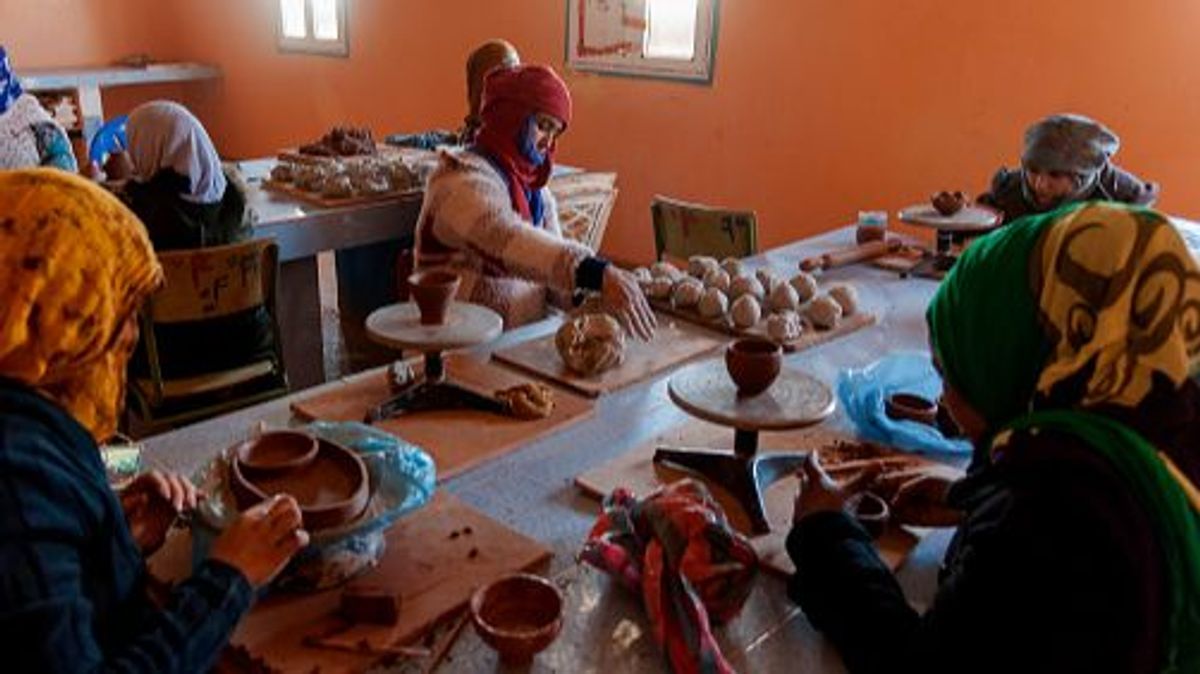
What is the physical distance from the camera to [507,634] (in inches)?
37.7

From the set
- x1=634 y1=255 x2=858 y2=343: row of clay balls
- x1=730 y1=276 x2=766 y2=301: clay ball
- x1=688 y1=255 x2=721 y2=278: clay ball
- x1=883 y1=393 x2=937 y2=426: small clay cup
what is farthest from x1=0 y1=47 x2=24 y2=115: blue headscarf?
x1=883 y1=393 x2=937 y2=426: small clay cup

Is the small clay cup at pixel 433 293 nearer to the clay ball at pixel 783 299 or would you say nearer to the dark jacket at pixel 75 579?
the dark jacket at pixel 75 579

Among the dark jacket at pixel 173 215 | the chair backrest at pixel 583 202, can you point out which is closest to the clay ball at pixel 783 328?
the dark jacket at pixel 173 215

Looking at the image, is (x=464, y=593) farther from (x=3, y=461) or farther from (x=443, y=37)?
(x=443, y=37)

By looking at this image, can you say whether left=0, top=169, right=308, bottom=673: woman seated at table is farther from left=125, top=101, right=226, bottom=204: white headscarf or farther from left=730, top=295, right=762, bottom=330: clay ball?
left=125, top=101, right=226, bottom=204: white headscarf

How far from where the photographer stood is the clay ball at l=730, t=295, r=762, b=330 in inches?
79.4

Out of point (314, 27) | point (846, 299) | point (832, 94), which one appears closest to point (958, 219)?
point (846, 299)

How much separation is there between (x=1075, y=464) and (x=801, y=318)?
1276 mm

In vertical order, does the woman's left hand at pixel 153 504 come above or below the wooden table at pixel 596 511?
above

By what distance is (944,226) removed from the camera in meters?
2.45

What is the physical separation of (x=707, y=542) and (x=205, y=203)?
1905 millimetres

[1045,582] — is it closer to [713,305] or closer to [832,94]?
[713,305]

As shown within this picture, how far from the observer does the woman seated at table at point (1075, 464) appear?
Result: 0.80 m

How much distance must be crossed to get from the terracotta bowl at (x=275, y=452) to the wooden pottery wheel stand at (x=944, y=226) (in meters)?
1.86
